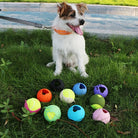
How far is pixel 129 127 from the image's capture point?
2.00 meters

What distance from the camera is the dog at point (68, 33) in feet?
8.61

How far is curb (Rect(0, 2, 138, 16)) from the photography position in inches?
297

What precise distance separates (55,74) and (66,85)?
382mm

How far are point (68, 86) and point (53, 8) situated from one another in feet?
20.8

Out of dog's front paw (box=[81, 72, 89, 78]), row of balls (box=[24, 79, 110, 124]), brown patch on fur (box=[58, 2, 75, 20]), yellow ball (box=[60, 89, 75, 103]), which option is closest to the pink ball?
row of balls (box=[24, 79, 110, 124])

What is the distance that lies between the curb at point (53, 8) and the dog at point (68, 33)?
520 cm

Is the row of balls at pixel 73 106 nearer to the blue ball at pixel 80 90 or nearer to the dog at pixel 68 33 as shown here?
the blue ball at pixel 80 90

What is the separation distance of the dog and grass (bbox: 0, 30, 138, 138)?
25 centimetres

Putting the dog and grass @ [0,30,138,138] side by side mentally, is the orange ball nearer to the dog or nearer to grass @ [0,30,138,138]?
grass @ [0,30,138,138]

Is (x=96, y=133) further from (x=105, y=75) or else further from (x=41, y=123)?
(x=105, y=75)

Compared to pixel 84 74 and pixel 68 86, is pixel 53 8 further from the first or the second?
pixel 68 86

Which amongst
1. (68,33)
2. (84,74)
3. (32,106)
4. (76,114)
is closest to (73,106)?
(76,114)

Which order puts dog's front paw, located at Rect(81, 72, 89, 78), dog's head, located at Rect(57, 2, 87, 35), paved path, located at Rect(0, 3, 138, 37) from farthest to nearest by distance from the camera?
paved path, located at Rect(0, 3, 138, 37) < dog's front paw, located at Rect(81, 72, 89, 78) < dog's head, located at Rect(57, 2, 87, 35)

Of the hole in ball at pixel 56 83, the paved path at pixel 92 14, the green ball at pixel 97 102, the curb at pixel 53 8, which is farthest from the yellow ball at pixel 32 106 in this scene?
the curb at pixel 53 8
